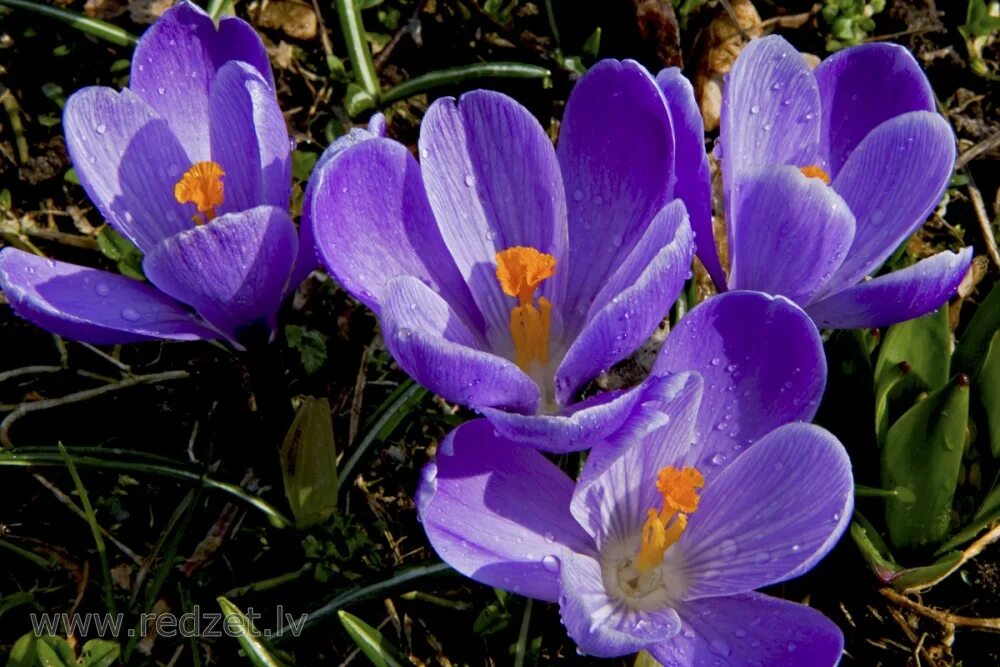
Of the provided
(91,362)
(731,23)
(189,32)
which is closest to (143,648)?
(91,362)

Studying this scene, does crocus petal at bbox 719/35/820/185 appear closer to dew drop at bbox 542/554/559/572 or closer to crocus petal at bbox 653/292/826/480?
crocus petal at bbox 653/292/826/480

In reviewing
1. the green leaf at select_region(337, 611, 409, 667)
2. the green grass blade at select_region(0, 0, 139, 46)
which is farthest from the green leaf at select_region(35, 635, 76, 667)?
the green grass blade at select_region(0, 0, 139, 46)

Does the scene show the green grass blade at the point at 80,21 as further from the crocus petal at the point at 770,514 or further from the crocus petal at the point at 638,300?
the crocus petal at the point at 770,514

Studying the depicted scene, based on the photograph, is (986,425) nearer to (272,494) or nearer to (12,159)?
(272,494)

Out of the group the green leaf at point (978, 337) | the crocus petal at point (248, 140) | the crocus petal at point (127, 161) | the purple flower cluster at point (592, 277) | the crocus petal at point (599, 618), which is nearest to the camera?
the crocus petal at point (599, 618)

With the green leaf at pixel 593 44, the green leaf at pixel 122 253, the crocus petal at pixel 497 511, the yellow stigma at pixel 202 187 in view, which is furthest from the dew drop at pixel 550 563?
the green leaf at pixel 593 44

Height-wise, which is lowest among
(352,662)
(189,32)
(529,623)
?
(352,662)
